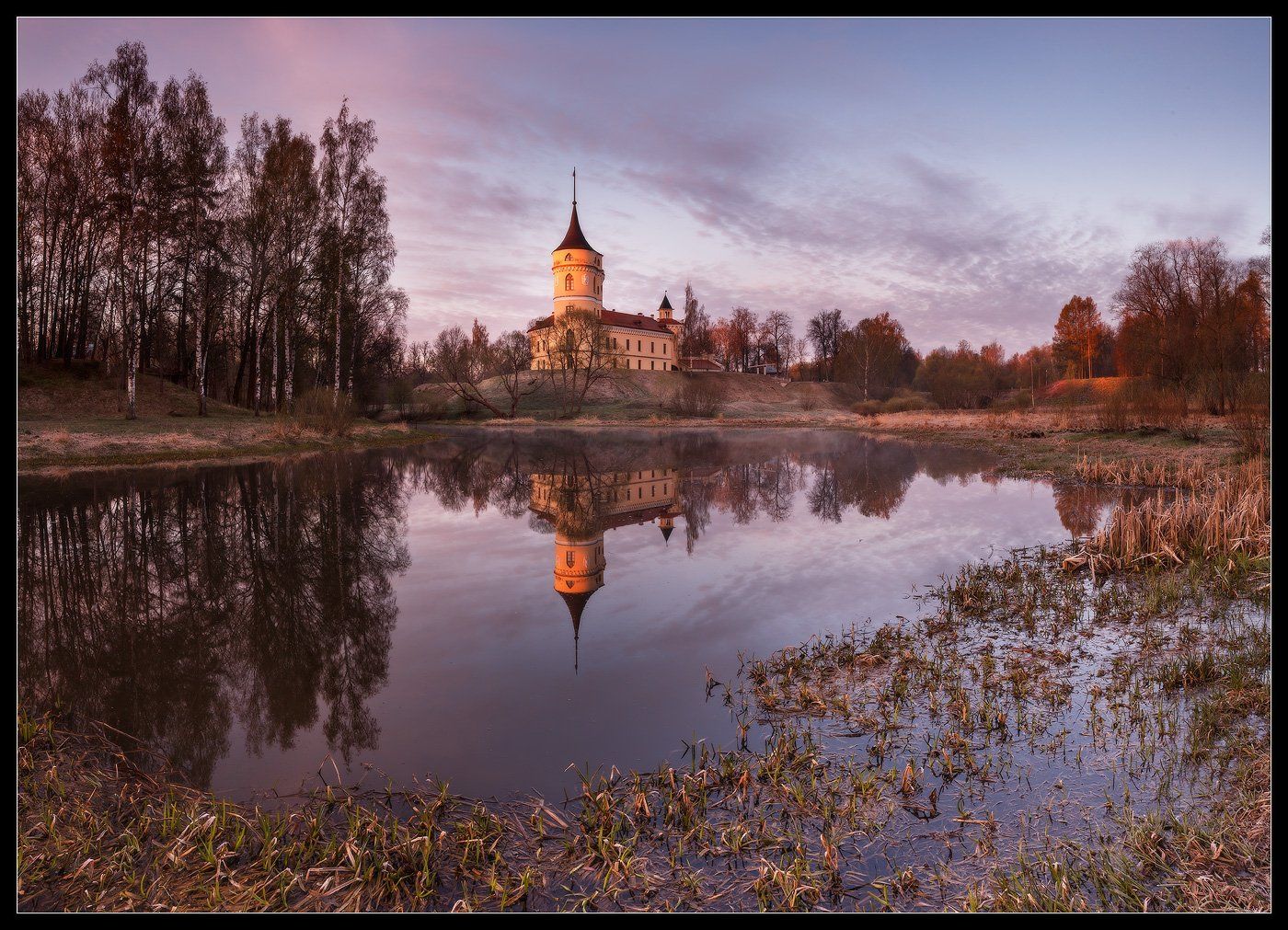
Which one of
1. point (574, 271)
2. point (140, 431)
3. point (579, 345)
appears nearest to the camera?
point (140, 431)

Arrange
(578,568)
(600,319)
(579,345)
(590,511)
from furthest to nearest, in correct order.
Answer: (600,319) → (579,345) → (590,511) → (578,568)

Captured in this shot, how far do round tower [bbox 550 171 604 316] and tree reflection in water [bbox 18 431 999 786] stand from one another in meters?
71.9

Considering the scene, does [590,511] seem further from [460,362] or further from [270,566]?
[460,362]

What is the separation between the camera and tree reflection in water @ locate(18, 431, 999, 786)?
5.39 metres

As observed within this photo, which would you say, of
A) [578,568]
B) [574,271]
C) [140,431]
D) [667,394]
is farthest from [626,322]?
[578,568]

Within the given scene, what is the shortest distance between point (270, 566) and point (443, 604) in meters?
3.46

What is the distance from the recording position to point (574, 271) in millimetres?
93375

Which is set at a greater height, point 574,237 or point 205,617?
point 574,237

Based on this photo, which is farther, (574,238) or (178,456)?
(574,238)

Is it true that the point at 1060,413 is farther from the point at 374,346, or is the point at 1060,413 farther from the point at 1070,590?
the point at 374,346

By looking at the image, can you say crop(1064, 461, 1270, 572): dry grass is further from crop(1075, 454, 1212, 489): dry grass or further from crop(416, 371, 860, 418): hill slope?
crop(416, 371, 860, 418): hill slope

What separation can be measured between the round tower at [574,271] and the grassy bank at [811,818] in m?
90.9

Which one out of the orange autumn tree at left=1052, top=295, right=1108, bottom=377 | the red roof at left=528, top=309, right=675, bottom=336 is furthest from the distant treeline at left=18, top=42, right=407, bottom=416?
the orange autumn tree at left=1052, top=295, right=1108, bottom=377

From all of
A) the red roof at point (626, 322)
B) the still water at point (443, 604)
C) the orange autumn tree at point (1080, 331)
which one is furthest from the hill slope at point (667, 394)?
the still water at point (443, 604)
